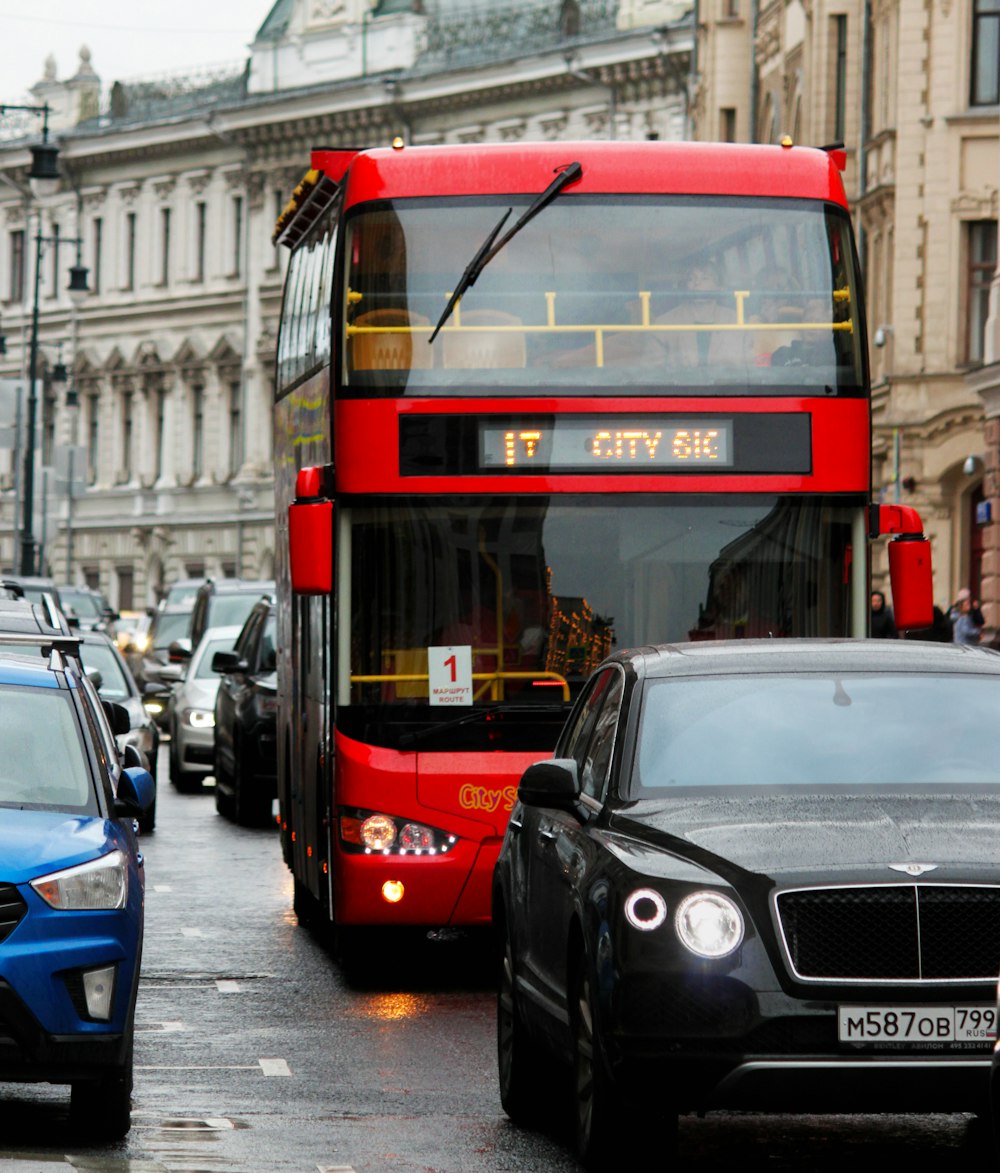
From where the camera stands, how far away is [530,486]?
538 inches

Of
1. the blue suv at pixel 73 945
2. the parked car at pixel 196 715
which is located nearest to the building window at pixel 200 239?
the parked car at pixel 196 715

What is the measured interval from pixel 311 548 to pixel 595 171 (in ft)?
7.42

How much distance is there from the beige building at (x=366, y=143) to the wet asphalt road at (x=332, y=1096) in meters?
28.4

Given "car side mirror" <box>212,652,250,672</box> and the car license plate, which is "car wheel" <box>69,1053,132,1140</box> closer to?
the car license plate

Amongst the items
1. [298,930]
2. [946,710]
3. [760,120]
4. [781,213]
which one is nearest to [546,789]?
[946,710]

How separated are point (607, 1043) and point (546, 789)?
117 centimetres

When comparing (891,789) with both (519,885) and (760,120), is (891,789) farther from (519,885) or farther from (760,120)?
(760,120)

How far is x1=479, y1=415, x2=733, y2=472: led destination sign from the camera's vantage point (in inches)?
539

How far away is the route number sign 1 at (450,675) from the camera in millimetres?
13570

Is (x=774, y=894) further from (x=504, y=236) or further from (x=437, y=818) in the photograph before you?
(x=504, y=236)

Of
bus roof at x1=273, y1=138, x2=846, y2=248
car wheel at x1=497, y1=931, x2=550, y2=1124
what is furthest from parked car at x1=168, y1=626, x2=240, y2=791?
car wheel at x1=497, y1=931, x2=550, y2=1124

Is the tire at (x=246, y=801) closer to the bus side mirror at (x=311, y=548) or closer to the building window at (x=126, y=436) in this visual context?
the bus side mirror at (x=311, y=548)

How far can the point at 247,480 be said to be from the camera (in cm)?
8206

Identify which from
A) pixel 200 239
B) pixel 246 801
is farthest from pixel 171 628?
pixel 200 239
